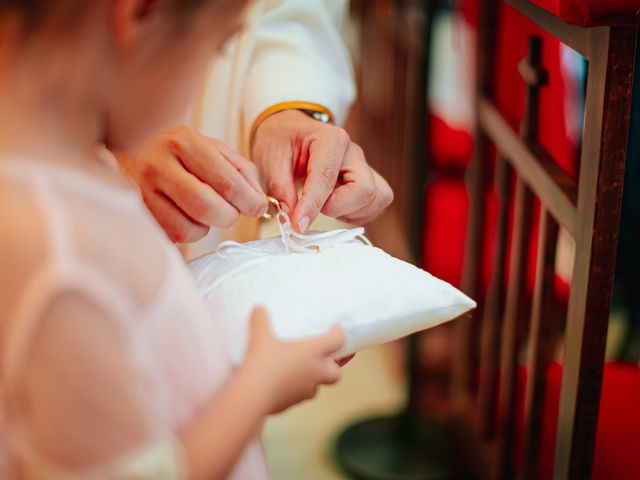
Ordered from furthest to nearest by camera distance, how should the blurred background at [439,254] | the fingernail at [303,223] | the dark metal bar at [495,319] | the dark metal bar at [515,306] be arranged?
the blurred background at [439,254] < the dark metal bar at [495,319] < the dark metal bar at [515,306] < the fingernail at [303,223]

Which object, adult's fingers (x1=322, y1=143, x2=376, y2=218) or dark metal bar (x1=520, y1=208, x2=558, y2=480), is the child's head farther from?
dark metal bar (x1=520, y1=208, x2=558, y2=480)

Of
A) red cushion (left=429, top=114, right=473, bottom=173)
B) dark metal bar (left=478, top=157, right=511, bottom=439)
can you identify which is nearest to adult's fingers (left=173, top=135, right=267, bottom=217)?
dark metal bar (left=478, top=157, right=511, bottom=439)

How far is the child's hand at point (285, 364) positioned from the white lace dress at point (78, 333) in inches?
3.1

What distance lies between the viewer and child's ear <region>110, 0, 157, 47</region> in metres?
0.48

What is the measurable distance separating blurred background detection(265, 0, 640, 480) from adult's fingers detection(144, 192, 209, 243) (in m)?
0.60

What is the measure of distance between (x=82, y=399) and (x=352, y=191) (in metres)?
0.44

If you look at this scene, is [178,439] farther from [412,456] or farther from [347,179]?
[412,456]

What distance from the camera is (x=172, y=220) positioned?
0.76 m

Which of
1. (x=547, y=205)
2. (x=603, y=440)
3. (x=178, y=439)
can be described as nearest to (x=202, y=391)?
(x=178, y=439)

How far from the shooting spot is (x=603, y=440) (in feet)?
3.35

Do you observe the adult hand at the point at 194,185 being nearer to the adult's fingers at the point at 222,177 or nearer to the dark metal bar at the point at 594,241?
the adult's fingers at the point at 222,177

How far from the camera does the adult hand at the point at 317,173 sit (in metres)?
0.81

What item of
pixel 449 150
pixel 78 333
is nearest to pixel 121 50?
pixel 78 333

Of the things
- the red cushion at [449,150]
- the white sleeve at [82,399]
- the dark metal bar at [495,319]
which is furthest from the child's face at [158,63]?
the red cushion at [449,150]
